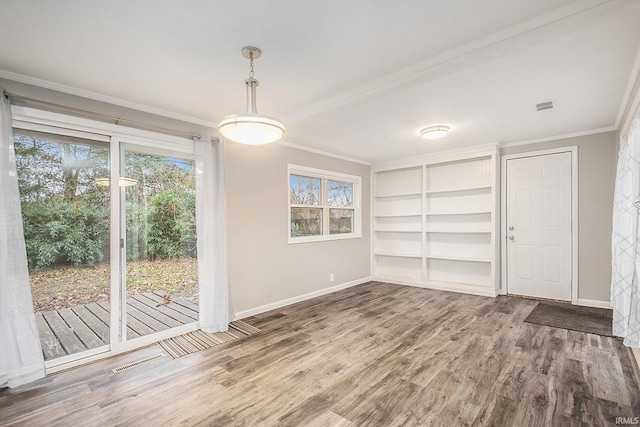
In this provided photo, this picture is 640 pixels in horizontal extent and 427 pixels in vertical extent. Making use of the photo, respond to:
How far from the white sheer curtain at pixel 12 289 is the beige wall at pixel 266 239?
186 cm

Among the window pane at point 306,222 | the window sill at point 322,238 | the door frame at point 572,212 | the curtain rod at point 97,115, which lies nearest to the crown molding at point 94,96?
the curtain rod at point 97,115

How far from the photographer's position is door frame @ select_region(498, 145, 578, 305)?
14.2 ft

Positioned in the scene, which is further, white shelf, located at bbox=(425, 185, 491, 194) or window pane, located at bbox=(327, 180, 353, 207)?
window pane, located at bbox=(327, 180, 353, 207)

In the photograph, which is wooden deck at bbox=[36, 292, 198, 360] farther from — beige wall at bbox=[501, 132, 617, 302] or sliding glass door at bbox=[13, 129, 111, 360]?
beige wall at bbox=[501, 132, 617, 302]

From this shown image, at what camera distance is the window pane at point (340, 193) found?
18.1 feet

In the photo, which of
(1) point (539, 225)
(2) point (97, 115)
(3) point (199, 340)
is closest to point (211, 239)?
(3) point (199, 340)

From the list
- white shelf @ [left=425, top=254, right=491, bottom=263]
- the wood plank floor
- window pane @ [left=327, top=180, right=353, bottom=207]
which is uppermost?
window pane @ [left=327, top=180, right=353, bottom=207]

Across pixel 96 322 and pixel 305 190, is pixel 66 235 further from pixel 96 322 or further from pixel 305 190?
pixel 305 190

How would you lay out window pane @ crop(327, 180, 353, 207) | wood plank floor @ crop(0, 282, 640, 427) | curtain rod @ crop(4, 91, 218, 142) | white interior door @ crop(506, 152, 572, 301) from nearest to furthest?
wood plank floor @ crop(0, 282, 640, 427) → curtain rod @ crop(4, 91, 218, 142) → white interior door @ crop(506, 152, 572, 301) → window pane @ crop(327, 180, 353, 207)

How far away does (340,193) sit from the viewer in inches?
226

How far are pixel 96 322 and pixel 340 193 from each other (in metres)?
4.10

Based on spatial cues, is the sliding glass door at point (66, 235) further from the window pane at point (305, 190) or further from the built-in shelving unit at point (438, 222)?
the built-in shelving unit at point (438, 222)

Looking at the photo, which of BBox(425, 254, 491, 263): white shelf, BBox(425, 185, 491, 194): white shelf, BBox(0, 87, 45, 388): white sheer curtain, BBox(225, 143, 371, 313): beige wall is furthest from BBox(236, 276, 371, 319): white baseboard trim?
BBox(425, 185, 491, 194): white shelf

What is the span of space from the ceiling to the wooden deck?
2.08 meters
